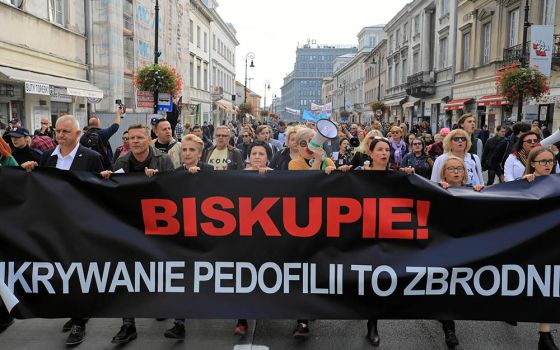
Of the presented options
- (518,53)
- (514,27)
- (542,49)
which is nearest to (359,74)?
(514,27)

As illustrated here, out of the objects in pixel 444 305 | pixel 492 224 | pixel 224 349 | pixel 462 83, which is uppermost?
pixel 462 83

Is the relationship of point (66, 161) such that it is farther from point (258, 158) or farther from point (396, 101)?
point (396, 101)

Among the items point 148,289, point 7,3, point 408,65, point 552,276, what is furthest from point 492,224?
point 408,65

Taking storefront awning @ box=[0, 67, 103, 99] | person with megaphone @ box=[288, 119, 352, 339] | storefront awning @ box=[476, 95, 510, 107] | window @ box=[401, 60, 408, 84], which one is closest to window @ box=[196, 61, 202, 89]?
window @ box=[401, 60, 408, 84]

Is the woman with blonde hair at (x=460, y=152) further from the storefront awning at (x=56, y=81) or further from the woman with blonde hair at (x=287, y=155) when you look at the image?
the storefront awning at (x=56, y=81)

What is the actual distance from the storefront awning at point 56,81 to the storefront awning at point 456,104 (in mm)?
22268

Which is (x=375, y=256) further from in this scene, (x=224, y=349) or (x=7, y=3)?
(x=7, y=3)

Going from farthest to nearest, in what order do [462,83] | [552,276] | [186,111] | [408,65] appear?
[408,65] → [186,111] → [462,83] → [552,276]

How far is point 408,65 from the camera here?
5262 centimetres

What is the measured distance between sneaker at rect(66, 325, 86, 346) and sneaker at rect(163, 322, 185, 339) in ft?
2.26

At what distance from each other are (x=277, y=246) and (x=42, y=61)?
59.0ft

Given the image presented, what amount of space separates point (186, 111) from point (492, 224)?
39415 millimetres

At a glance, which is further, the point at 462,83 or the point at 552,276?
the point at 462,83

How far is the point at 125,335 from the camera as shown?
171 inches
